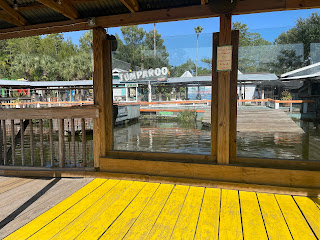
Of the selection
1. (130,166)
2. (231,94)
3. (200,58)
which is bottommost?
(130,166)

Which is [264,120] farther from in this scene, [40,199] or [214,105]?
[40,199]

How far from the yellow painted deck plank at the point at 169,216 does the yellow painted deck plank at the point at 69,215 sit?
74 cm

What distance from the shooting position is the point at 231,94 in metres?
2.80

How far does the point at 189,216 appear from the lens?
6.88ft

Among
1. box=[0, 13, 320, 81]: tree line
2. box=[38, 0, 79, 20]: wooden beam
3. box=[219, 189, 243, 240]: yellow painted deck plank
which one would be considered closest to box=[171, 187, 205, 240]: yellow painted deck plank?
box=[219, 189, 243, 240]: yellow painted deck plank

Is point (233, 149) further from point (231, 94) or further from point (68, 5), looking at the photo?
point (68, 5)

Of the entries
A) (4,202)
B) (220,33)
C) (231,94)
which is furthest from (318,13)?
(4,202)

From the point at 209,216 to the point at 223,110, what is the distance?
1207 mm

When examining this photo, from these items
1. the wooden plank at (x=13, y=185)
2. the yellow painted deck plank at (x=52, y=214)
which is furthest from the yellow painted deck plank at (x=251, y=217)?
the wooden plank at (x=13, y=185)

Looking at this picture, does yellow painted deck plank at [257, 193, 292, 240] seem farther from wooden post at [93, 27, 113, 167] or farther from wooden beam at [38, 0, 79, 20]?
wooden beam at [38, 0, 79, 20]

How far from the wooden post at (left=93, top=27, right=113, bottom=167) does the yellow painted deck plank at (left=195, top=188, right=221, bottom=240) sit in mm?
1498

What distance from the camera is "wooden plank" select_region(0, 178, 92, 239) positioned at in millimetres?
2055

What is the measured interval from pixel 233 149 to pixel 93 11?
8.08ft

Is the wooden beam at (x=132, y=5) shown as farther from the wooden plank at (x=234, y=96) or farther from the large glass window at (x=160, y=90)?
the wooden plank at (x=234, y=96)
